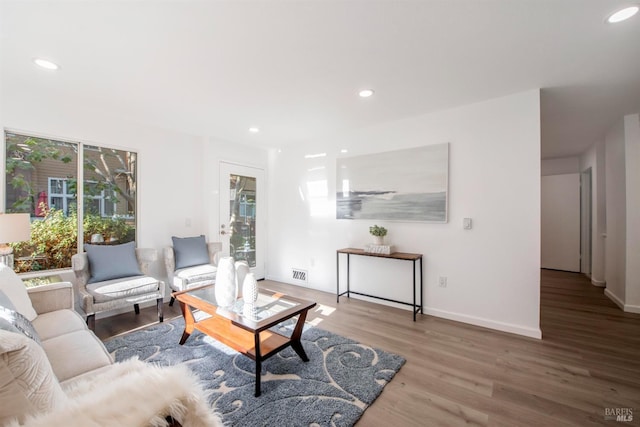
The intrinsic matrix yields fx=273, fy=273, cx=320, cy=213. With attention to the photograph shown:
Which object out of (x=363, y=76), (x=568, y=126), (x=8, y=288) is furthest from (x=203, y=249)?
(x=568, y=126)

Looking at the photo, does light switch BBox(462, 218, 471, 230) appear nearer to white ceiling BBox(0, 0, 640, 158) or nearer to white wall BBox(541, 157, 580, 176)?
white ceiling BBox(0, 0, 640, 158)

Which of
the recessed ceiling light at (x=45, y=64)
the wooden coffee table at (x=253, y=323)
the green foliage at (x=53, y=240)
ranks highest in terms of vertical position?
the recessed ceiling light at (x=45, y=64)

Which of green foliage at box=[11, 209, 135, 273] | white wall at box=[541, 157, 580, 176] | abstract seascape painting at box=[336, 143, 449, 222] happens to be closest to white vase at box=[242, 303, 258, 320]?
abstract seascape painting at box=[336, 143, 449, 222]

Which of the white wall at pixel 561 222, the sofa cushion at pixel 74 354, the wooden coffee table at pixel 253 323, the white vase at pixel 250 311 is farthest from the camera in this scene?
the white wall at pixel 561 222

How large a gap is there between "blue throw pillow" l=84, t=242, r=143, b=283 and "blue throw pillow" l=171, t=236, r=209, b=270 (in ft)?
1.52

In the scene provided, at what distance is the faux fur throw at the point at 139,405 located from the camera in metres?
0.73

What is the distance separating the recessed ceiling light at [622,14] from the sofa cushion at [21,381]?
315 centimetres

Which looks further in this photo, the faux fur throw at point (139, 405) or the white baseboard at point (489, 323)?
the white baseboard at point (489, 323)

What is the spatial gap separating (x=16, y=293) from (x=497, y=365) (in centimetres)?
348

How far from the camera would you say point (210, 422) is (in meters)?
0.87

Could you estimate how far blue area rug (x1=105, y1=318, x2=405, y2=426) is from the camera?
5.42ft

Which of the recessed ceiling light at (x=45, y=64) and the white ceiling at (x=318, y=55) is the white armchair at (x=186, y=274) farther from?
the recessed ceiling light at (x=45, y=64)

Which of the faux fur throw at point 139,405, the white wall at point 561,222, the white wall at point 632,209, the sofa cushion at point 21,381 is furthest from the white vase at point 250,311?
the white wall at point 561,222

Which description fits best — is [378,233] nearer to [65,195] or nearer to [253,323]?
[253,323]
